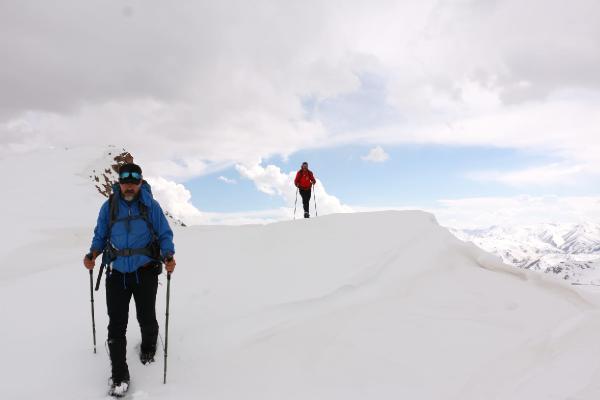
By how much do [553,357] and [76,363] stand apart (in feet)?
22.8

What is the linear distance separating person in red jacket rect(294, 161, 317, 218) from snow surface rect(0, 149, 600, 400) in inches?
245

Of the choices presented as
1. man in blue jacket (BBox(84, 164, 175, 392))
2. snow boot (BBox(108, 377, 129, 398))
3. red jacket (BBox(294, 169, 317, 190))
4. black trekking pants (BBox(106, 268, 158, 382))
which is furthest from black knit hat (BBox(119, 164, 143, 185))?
red jacket (BBox(294, 169, 317, 190))

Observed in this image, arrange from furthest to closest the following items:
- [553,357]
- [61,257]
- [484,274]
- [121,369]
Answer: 1. [61,257]
2. [484,274]
3. [553,357]
4. [121,369]

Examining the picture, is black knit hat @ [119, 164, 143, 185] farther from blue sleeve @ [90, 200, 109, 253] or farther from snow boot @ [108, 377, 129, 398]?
snow boot @ [108, 377, 129, 398]

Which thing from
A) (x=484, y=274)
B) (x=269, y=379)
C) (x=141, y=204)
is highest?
(x=141, y=204)

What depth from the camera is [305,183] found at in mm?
17688

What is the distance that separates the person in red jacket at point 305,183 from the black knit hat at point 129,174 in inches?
491

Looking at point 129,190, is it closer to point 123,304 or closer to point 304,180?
point 123,304

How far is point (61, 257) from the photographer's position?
11.0 metres

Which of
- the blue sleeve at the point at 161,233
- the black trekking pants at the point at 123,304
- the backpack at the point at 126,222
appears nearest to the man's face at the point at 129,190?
the backpack at the point at 126,222

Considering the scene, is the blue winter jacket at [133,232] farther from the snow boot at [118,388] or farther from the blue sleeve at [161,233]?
the snow boot at [118,388]

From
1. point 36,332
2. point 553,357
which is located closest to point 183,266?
point 36,332

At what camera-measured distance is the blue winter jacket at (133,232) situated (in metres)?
5.41

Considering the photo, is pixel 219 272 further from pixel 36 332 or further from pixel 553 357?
pixel 553 357
